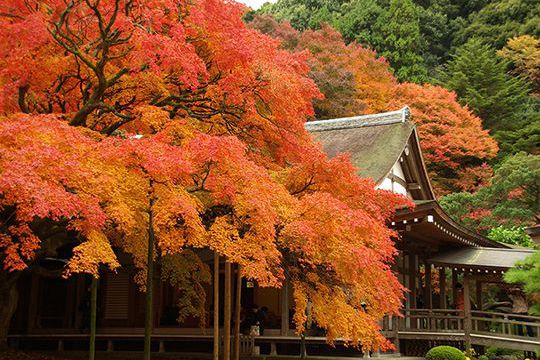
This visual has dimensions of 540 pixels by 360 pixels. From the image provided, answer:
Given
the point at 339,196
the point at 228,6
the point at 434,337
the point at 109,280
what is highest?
the point at 228,6

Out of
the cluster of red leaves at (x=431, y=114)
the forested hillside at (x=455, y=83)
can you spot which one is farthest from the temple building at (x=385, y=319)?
the cluster of red leaves at (x=431, y=114)

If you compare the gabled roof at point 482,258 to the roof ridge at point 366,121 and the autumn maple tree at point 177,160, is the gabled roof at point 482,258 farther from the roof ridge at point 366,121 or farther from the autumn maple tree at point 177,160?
the roof ridge at point 366,121

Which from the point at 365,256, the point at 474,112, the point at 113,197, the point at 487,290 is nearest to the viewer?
the point at 113,197

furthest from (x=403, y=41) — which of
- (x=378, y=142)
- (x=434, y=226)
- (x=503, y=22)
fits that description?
(x=434, y=226)

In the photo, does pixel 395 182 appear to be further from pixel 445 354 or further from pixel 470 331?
pixel 445 354

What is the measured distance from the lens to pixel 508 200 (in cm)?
2512

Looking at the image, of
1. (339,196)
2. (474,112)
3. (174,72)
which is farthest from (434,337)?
(474,112)

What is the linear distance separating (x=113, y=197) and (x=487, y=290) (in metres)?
21.3

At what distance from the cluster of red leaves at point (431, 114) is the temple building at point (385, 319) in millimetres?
10232

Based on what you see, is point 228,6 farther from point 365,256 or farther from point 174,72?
point 365,256

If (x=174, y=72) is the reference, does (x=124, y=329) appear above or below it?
below

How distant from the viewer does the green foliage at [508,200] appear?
24438 millimetres

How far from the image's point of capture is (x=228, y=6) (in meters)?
11.8

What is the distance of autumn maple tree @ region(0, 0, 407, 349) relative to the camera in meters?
8.42
